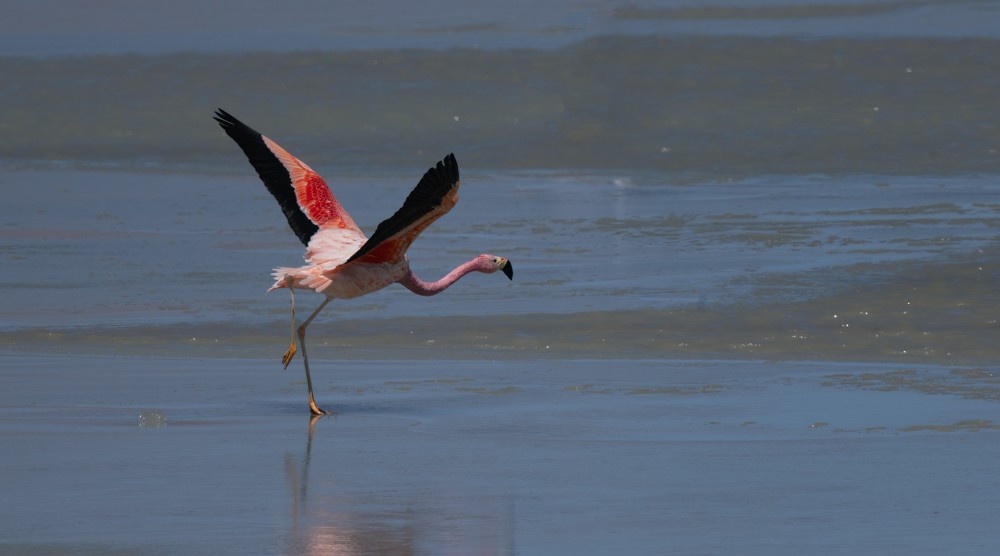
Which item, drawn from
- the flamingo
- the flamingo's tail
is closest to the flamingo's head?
the flamingo

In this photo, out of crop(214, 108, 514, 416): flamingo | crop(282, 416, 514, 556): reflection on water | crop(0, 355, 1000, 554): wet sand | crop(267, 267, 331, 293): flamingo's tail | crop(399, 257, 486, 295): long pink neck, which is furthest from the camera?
crop(399, 257, 486, 295): long pink neck

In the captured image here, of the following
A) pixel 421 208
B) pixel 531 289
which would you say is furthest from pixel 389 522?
pixel 531 289

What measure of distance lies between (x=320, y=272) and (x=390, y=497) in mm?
2844

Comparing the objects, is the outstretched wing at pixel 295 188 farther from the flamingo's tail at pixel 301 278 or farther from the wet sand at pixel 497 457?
the wet sand at pixel 497 457

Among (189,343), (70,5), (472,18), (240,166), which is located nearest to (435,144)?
(240,166)

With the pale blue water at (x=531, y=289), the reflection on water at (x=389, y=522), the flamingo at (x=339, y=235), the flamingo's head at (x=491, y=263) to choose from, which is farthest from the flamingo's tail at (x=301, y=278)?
the reflection on water at (x=389, y=522)

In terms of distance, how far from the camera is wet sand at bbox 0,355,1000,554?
5.68m

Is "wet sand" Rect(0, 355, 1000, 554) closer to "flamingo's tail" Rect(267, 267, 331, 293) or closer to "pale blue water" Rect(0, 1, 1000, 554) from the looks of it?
"pale blue water" Rect(0, 1, 1000, 554)

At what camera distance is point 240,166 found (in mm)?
17453

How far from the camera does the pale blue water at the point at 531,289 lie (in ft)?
20.1

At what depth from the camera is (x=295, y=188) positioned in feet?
31.9

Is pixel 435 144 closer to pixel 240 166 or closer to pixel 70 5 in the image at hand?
pixel 240 166

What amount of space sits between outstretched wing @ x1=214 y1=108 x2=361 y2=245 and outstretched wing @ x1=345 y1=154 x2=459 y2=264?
750mm

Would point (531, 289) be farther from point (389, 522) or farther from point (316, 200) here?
point (389, 522)
